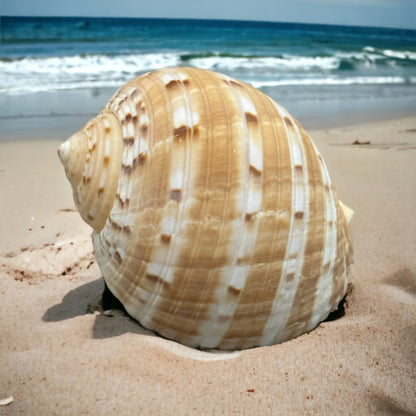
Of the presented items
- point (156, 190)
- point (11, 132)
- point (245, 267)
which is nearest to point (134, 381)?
point (245, 267)

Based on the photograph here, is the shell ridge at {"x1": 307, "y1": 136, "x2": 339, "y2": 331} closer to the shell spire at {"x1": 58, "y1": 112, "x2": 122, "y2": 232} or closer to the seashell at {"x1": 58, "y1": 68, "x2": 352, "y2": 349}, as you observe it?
the seashell at {"x1": 58, "y1": 68, "x2": 352, "y2": 349}

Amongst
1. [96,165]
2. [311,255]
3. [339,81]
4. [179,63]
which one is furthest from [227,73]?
[311,255]

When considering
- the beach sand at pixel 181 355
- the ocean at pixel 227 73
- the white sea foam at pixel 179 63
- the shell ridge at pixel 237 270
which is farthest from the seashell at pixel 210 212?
the white sea foam at pixel 179 63

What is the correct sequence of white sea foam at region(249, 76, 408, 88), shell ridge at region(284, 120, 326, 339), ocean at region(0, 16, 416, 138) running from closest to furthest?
shell ridge at region(284, 120, 326, 339), ocean at region(0, 16, 416, 138), white sea foam at region(249, 76, 408, 88)

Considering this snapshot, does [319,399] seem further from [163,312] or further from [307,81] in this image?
[307,81]

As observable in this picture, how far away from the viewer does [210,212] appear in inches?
73.3

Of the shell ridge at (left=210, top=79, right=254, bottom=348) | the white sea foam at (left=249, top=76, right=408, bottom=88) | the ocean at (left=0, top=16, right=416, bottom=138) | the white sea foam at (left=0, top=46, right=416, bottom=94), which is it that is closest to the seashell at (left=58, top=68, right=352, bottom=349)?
the shell ridge at (left=210, top=79, right=254, bottom=348)

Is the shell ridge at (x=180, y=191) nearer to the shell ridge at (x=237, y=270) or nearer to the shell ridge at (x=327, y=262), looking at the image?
the shell ridge at (x=237, y=270)

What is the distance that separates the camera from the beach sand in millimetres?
1726

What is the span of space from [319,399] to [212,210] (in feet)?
2.70

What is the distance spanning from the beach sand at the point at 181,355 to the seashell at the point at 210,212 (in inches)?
4.9

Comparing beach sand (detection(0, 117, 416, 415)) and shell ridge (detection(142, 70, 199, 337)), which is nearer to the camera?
beach sand (detection(0, 117, 416, 415))

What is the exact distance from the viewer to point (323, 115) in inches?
322

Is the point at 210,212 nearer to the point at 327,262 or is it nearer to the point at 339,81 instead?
the point at 327,262
